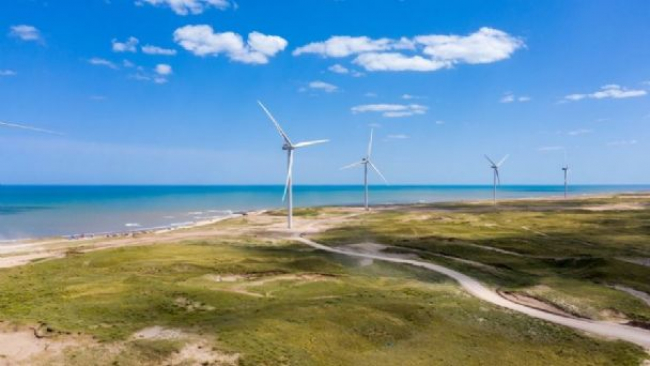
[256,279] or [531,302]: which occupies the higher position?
[256,279]

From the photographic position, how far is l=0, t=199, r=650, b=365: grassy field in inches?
1475

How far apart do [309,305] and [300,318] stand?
13.7 ft

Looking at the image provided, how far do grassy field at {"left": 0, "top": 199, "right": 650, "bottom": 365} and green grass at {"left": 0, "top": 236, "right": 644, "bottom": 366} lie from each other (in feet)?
0.50

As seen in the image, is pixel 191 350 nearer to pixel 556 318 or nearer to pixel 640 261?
pixel 556 318

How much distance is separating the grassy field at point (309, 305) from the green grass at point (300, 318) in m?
0.15

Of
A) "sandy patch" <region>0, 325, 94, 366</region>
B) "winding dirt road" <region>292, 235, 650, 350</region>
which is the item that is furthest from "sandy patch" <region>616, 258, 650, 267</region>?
"sandy patch" <region>0, 325, 94, 366</region>

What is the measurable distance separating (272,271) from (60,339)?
31.3m

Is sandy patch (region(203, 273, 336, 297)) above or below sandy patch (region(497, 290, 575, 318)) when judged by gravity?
above

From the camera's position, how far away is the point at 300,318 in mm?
43938

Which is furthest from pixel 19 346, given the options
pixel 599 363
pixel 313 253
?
pixel 313 253

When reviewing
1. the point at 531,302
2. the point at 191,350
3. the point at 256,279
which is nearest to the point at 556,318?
the point at 531,302

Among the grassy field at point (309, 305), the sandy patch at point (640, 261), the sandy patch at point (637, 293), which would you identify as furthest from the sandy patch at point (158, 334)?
the sandy patch at point (640, 261)

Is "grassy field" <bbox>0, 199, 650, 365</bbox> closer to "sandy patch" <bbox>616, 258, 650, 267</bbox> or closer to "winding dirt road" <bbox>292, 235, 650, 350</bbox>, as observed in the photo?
"winding dirt road" <bbox>292, 235, 650, 350</bbox>

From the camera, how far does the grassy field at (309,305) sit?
37.5m
